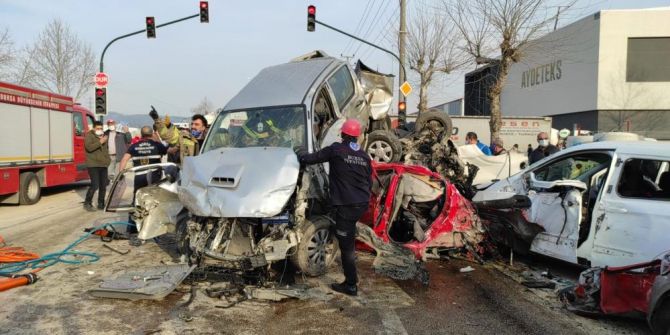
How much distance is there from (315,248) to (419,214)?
72.4 inches

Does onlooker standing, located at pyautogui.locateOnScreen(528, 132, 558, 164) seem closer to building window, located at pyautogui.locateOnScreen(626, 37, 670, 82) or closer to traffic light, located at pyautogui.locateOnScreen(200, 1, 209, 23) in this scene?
traffic light, located at pyautogui.locateOnScreen(200, 1, 209, 23)

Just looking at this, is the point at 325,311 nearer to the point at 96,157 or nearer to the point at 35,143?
the point at 96,157

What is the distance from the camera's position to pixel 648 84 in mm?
28203

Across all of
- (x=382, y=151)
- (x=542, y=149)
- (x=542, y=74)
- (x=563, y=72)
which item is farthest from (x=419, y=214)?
(x=542, y=74)

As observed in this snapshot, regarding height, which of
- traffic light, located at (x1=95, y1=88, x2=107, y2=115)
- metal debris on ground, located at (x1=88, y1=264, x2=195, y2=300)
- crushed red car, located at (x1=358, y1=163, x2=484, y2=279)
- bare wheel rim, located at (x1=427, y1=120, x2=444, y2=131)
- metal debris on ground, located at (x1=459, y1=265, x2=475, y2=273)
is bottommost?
metal debris on ground, located at (x1=459, y1=265, x2=475, y2=273)

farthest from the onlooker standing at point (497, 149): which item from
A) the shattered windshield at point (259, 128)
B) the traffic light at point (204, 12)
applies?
the traffic light at point (204, 12)

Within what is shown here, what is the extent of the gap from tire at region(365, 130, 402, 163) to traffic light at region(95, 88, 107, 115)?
1234cm

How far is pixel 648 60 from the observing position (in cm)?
2808

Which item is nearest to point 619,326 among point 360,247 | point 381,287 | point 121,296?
point 381,287

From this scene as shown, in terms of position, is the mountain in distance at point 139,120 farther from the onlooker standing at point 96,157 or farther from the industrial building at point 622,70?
the industrial building at point 622,70

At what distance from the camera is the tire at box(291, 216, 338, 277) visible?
17.5 ft

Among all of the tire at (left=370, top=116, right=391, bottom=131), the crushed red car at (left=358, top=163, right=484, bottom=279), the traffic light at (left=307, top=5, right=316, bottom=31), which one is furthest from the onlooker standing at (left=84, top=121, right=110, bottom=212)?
the traffic light at (left=307, top=5, right=316, bottom=31)

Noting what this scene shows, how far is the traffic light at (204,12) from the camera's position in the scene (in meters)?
18.8

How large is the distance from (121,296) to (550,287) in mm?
4597
